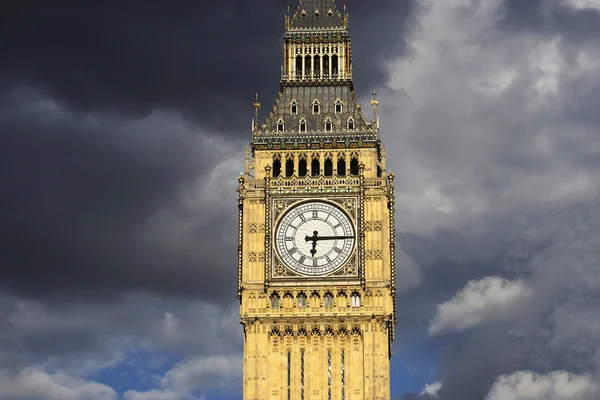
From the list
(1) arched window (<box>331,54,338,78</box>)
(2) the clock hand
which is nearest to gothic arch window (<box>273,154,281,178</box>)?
(2) the clock hand

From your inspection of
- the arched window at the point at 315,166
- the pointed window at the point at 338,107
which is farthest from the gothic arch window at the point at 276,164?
the pointed window at the point at 338,107

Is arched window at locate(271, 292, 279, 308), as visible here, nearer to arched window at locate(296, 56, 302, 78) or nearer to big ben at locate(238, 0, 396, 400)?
big ben at locate(238, 0, 396, 400)

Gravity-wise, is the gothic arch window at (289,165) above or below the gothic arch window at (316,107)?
below

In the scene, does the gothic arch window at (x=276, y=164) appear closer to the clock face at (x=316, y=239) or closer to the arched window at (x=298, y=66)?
the clock face at (x=316, y=239)

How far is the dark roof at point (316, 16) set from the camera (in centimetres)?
8681

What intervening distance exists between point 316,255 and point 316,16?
49.5 feet

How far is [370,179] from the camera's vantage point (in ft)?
266

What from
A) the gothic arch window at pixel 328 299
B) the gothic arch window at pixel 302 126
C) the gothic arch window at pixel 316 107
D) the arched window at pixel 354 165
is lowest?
the gothic arch window at pixel 328 299

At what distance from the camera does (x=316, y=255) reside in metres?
79.4

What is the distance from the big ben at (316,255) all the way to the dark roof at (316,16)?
469 centimetres

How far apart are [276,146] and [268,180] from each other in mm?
2341

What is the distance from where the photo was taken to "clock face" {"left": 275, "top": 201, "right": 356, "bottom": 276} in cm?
7931

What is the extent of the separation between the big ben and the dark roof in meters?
4.69

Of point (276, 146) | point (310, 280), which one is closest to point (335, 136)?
point (276, 146)
